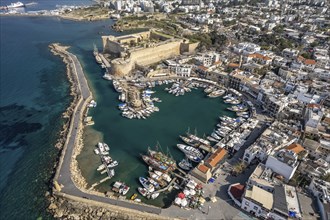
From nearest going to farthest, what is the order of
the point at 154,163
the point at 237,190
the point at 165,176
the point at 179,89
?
the point at 237,190 → the point at 165,176 → the point at 154,163 → the point at 179,89

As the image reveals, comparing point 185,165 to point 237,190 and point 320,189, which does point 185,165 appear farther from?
point 320,189

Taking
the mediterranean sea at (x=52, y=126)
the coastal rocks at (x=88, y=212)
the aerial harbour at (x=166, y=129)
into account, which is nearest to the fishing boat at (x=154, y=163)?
the aerial harbour at (x=166, y=129)

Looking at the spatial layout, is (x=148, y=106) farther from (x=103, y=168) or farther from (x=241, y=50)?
(x=241, y=50)

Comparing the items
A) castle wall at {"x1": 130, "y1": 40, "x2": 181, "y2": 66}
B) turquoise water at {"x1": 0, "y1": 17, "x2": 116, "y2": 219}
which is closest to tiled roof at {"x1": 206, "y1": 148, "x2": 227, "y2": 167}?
turquoise water at {"x1": 0, "y1": 17, "x2": 116, "y2": 219}

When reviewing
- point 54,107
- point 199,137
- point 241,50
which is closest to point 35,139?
point 54,107

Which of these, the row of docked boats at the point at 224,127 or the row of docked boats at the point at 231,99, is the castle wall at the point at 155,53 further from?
the row of docked boats at the point at 224,127

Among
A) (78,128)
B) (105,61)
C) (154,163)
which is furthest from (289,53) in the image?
(78,128)
